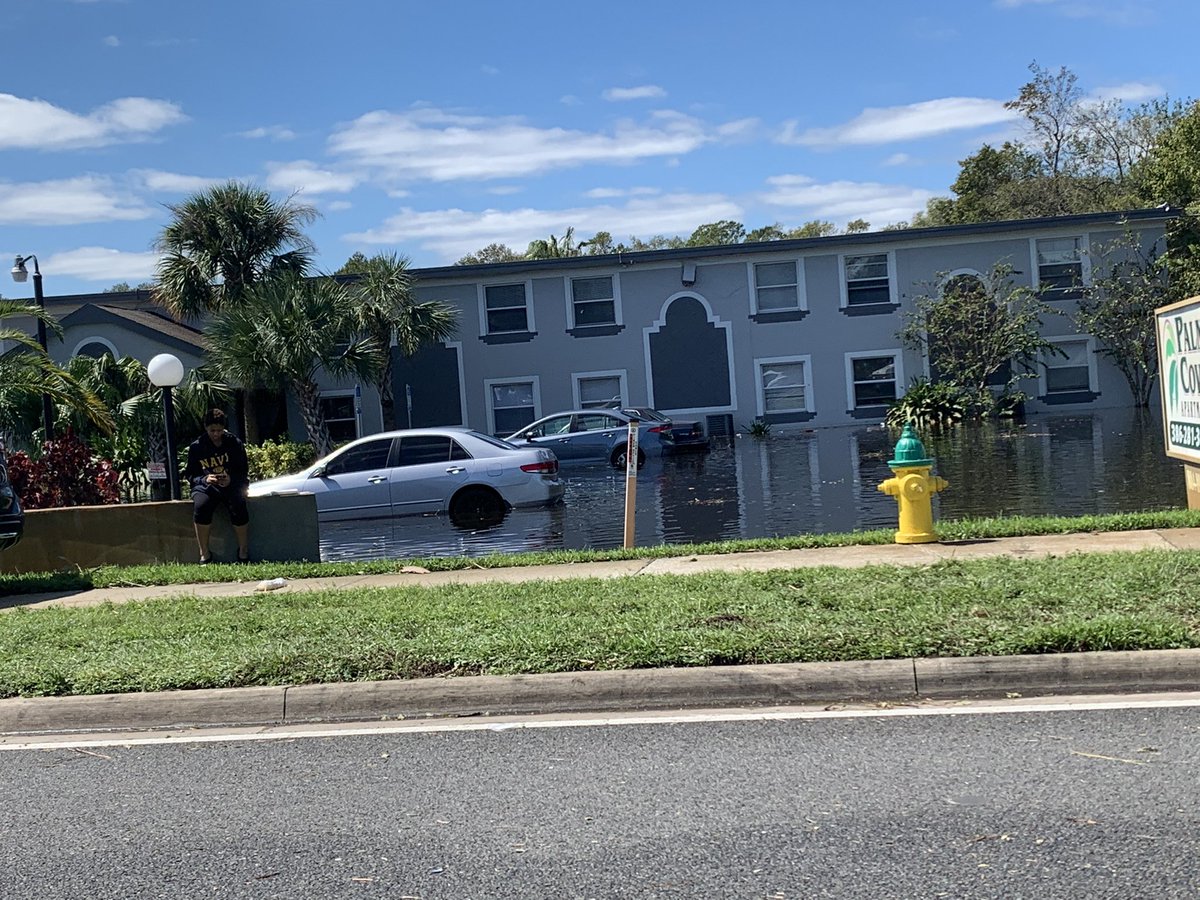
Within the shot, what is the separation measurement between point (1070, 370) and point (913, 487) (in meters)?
26.0

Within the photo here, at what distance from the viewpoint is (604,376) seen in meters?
35.8

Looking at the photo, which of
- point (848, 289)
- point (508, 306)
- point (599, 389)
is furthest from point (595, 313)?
point (848, 289)

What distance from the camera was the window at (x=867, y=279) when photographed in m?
35.3

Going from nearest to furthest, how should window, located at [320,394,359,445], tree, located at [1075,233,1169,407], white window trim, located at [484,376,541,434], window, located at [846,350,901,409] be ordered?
tree, located at [1075,233,1169,407]
window, located at [846,350,901,409]
white window trim, located at [484,376,541,434]
window, located at [320,394,359,445]

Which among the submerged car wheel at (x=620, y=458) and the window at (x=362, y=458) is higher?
the window at (x=362, y=458)

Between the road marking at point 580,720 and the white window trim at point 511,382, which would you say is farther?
the white window trim at point 511,382

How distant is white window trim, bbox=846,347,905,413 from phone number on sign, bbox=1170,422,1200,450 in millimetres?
22297

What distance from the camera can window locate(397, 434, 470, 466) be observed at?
1742cm

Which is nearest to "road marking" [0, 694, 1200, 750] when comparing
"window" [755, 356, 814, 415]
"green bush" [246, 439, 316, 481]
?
"green bush" [246, 439, 316, 481]

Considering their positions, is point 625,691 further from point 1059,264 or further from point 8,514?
point 1059,264

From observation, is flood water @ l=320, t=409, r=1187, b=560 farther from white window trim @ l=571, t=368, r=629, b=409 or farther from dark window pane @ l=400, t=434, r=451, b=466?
white window trim @ l=571, t=368, r=629, b=409

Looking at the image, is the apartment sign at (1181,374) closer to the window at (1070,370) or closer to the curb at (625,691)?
the curb at (625,691)

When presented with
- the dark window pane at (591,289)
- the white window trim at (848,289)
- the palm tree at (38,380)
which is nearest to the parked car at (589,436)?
the dark window pane at (591,289)

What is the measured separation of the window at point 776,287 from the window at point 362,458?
1974 cm
